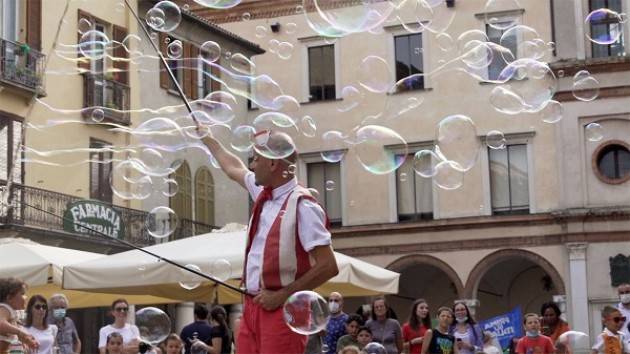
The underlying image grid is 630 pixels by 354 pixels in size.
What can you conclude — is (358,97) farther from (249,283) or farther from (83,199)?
(249,283)

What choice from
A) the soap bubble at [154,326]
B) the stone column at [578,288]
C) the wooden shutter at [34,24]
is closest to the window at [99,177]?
the wooden shutter at [34,24]

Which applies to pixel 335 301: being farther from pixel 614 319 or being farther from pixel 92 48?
pixel 92 48

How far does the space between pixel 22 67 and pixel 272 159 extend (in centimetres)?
2012

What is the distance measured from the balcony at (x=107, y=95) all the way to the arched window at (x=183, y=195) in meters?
2.93

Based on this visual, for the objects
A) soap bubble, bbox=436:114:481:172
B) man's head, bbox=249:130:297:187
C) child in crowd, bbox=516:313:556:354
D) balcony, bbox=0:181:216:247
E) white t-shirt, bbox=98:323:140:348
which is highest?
balcony, bbox=0:181:216:247

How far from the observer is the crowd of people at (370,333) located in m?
11.9

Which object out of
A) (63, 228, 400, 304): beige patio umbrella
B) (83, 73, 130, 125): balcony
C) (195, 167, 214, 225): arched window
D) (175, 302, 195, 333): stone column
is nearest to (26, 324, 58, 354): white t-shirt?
(63, 228, 400, 304): beige patio umbrella

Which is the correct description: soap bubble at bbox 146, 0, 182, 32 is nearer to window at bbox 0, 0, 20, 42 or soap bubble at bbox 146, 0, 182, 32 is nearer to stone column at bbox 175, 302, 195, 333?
window at bbox 0, 0, 20, 42

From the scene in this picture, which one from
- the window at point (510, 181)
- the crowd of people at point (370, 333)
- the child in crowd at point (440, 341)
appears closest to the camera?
the crowd of people at point (370, 333)

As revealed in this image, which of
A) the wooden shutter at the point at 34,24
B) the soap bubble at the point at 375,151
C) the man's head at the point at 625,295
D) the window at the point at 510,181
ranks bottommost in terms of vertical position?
the man's head at the point at 625,295

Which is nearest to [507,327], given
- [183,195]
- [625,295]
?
[625,295]

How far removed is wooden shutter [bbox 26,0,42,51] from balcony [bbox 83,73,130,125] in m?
1.48

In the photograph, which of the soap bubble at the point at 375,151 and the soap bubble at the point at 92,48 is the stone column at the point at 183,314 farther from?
the soap bubble at the point at 375,151

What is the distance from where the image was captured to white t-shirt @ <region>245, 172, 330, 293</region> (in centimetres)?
676
